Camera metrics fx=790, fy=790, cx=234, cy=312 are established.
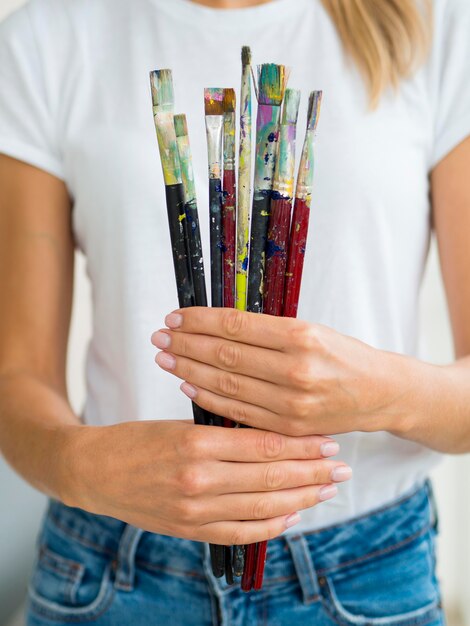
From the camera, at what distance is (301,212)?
58cm

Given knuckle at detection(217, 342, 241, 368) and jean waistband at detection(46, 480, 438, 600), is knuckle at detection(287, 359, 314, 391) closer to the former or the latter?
knuckle at detection(217, 342, 241, 368)

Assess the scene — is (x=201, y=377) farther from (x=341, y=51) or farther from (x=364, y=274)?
(x=341, y=51)

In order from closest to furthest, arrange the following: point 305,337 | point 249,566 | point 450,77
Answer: point 305,337 < point 249,566 < point 450,77

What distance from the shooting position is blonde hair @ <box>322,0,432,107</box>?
769mm

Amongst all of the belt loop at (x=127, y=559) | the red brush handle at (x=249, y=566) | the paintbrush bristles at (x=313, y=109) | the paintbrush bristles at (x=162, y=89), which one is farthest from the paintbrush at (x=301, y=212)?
the belt loop at (x=127, y=559)

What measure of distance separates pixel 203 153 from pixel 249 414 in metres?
0.32

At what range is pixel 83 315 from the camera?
5.50 ft

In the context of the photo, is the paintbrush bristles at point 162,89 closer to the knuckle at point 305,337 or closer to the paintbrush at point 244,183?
the paintbrush at point 244,183

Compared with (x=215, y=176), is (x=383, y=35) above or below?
above

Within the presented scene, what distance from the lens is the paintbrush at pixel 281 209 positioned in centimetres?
56

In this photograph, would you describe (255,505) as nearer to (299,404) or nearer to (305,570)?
(299,404)

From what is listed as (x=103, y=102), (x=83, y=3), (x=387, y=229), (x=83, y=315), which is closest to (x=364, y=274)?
(x=387, y=229)

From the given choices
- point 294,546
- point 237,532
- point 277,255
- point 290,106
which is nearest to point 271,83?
point 290,106

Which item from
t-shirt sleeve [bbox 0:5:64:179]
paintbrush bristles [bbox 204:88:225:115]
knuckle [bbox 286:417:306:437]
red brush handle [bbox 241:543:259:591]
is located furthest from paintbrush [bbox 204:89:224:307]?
t-shirt sleeve [bbox 0:5:64:179]
